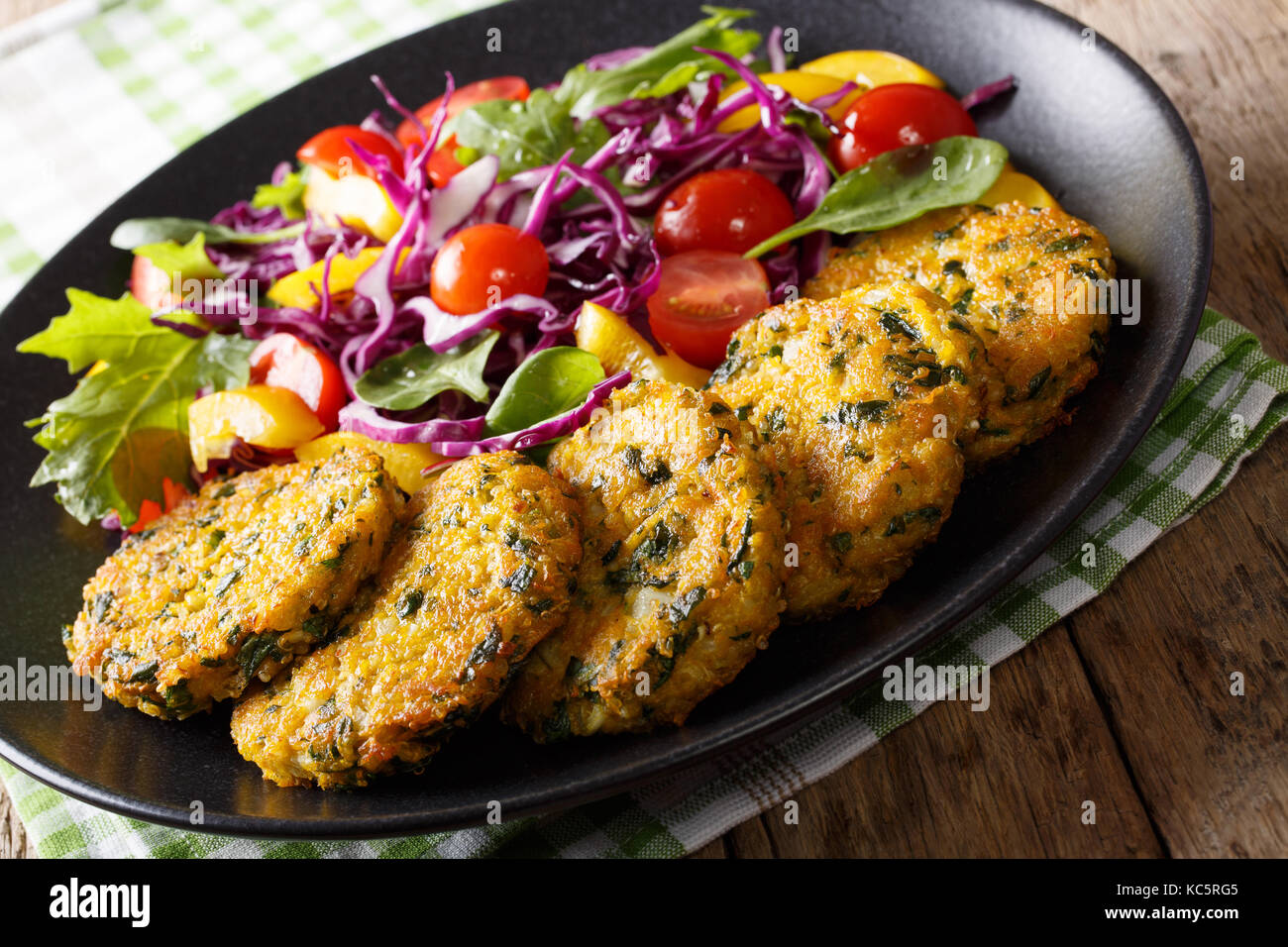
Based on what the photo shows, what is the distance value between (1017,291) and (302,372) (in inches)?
105

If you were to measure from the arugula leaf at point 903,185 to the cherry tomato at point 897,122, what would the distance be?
7.9 inches

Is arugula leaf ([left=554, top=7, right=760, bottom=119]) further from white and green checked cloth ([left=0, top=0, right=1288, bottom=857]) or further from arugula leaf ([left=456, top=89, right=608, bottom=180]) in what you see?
white and green checked cloth ([left=0, top=0, right=1288, bottom=857])

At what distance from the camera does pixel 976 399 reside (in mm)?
3232

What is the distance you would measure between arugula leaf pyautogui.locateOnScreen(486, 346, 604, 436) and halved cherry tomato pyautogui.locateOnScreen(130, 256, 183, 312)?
1848 millimetres

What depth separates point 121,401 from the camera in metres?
4.61

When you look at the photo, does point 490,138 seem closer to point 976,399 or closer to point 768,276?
point 768,276

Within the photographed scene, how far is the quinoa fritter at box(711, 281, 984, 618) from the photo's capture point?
307cm

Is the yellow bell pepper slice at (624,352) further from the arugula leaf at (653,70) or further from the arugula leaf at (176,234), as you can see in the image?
the arugula leaf at (176,234)

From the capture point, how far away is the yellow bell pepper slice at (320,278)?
4.72 meters

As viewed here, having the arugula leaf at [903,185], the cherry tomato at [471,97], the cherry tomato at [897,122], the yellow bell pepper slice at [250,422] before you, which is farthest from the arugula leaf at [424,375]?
the cherry tomato at [897,122]

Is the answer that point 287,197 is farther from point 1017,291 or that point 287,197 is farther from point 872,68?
point 1017,291

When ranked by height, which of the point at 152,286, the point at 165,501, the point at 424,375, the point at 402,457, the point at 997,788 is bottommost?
the point at 997,788

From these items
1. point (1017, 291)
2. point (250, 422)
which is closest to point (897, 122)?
point (1017, 291)
